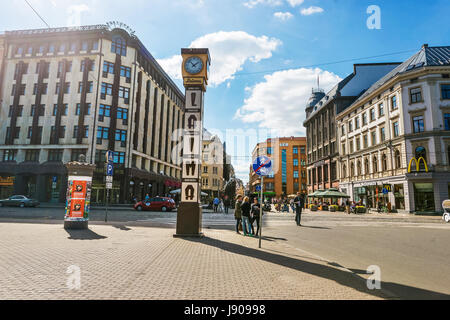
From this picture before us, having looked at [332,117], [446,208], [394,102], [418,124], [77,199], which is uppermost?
[332,117]

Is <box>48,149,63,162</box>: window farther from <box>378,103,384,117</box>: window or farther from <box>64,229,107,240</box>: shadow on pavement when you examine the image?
<box>378,103,384,117</box>: window

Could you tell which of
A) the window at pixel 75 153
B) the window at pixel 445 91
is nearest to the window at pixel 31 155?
the window at pixel 75 153

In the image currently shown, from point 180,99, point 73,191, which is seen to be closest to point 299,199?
point 73,191

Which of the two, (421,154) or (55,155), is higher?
(55,155)

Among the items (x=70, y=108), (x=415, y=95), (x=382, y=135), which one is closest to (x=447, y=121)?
(x=415, y=95)

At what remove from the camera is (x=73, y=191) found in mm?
11500

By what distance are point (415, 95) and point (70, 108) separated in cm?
4319

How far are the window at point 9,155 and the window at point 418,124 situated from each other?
51.6 meters

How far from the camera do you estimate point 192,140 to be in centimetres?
1060

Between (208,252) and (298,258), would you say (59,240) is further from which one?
(298,258)

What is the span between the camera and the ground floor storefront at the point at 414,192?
93.0ft

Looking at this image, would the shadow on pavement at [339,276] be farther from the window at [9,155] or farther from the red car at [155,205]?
the window at [9,155]

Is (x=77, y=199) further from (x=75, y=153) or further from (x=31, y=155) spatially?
(x=31, y=155)

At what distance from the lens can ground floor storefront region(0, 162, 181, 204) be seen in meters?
35.9
